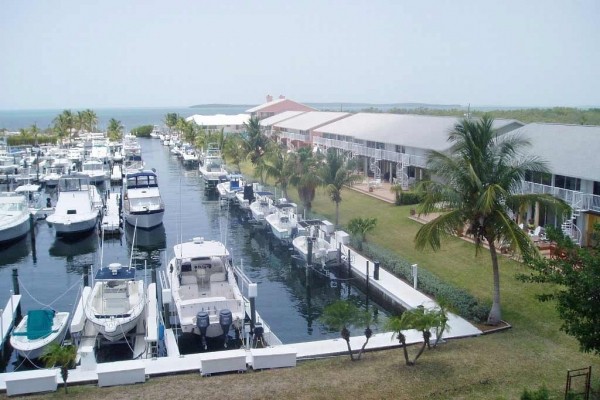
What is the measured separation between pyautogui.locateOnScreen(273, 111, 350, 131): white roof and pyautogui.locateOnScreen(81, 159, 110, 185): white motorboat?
26.1 metres

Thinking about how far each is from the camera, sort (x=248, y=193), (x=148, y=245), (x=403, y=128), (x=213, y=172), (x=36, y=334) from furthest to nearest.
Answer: (x=213, y=172) → (x=403, y=128) → (x=248, y=193) → (x=148, y=245) → (x=36, y=334)

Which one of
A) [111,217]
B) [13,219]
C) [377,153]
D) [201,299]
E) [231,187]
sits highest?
[377,153]

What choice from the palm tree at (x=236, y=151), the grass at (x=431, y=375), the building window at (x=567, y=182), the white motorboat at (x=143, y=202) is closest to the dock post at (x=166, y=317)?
the grass at (x=431, y=375)

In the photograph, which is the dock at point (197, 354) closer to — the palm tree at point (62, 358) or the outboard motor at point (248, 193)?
the palm tree at point (62, 358)

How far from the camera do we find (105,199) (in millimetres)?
56125

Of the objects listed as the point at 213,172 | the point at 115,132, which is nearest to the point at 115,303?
the point at 213,172

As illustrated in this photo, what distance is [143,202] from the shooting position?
48219 millimetres

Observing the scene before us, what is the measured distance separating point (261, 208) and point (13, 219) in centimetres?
1738

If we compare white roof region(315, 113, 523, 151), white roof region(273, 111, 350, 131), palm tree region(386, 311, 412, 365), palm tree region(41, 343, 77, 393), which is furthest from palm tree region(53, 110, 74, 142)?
palm tree region(386, 311, 412, 365)

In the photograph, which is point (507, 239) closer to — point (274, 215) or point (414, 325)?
point (414, 325)

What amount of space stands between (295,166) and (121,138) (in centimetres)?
7769

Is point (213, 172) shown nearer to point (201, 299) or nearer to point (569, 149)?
point (569, 149)

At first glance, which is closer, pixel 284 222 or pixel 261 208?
pixel 284 222

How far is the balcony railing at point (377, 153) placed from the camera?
52.8 m
